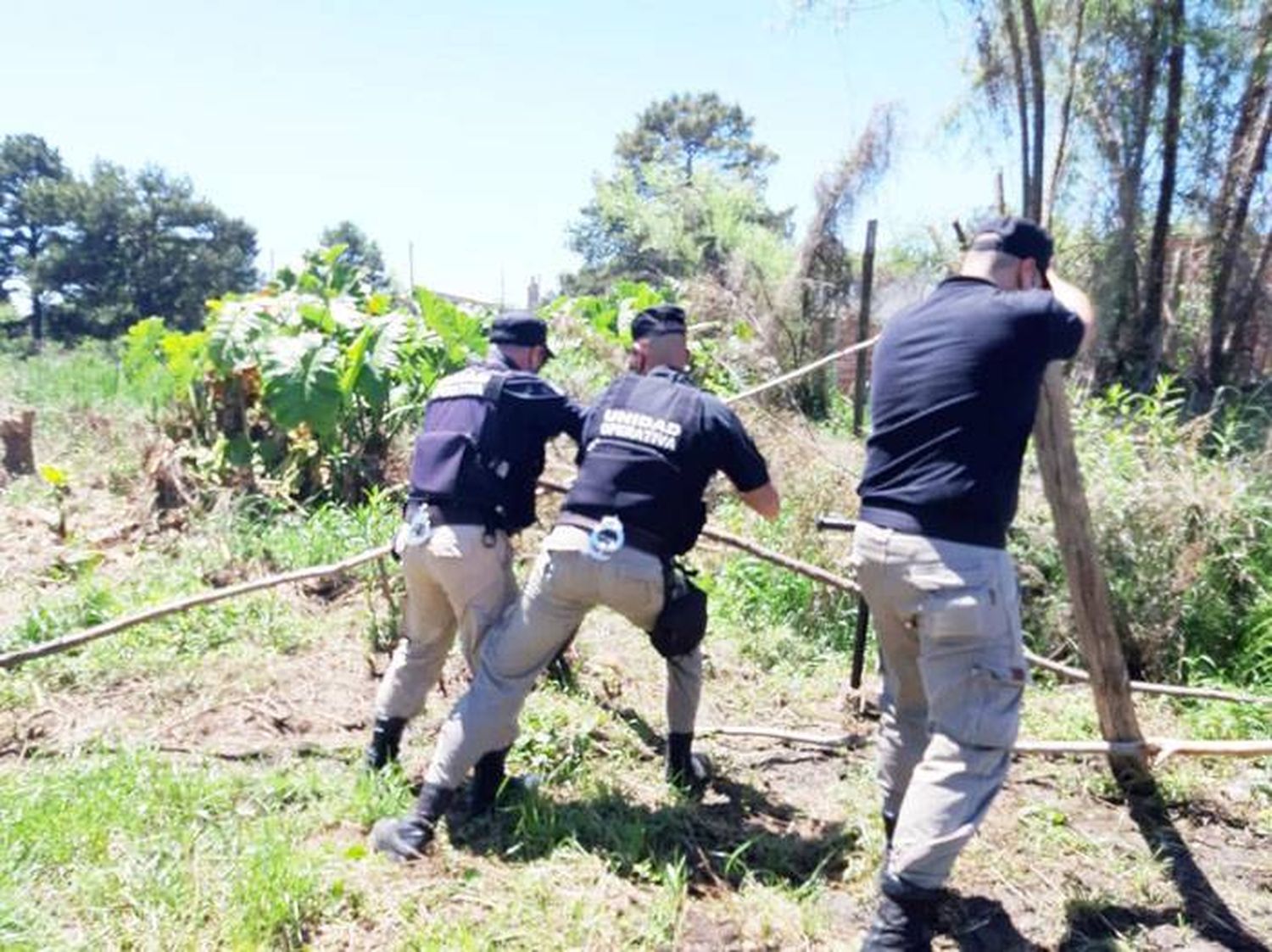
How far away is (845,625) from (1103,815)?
1989 millimetres

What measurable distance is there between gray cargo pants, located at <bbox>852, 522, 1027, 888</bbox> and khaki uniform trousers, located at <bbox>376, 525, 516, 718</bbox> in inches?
56.6

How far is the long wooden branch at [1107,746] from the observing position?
334 cm

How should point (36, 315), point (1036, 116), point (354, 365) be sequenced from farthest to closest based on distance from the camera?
point (36, 315) → point (1036, 116) → point (354, 365)

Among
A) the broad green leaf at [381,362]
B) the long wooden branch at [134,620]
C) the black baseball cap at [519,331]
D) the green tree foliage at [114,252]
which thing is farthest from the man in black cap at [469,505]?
the green tree foliage at [114,252]

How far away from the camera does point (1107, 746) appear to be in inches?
144

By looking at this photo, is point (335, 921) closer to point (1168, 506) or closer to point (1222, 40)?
point (1168, 506)

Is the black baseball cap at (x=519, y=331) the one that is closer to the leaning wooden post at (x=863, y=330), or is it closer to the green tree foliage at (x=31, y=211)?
the leaning wooden post at (x=863, y=330)

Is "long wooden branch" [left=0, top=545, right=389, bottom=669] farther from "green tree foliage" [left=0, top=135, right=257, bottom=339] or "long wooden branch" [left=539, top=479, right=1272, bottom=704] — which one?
"green tree foliage" [left=0, top=135, right=257, bottom=339]

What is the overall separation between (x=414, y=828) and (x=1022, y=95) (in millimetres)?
13002

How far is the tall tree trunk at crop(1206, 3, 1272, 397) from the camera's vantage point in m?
12.0

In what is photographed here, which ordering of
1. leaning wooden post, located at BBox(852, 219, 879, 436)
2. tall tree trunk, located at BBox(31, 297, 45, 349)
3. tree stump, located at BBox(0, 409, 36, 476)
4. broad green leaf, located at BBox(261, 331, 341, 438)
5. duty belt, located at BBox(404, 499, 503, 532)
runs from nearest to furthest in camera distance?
duty belt, located at BBox(404, 499, 503, 532), broad green leaf, located at BBox(261, 331, 341, 438), tree stump, located at BBox(0, 409, 36, 476), leaning wooden post, located at BBox(852, 219, 879, 436), tall tree trunk, located at BBox(31, 297, 45, 349)

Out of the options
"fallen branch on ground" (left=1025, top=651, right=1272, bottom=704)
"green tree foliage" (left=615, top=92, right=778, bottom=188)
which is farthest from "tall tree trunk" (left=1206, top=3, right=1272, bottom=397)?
"green tree foliage" (left=615, top=92, right=778, bottom=188)

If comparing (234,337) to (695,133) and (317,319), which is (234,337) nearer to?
(317,319)

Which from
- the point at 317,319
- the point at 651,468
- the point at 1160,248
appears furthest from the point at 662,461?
the point at 1160,248
